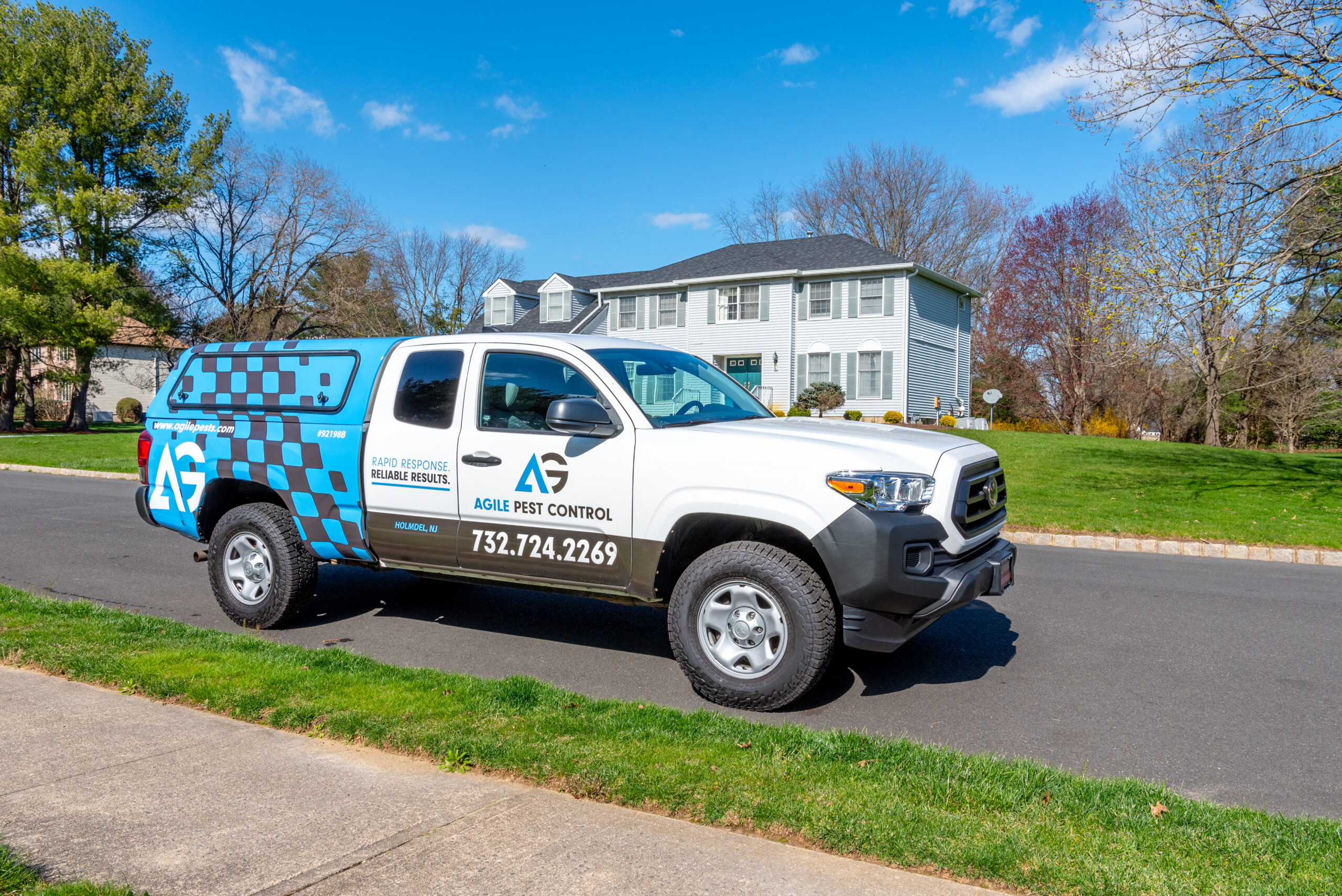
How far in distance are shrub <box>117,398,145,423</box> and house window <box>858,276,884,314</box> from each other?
3950 centimetres

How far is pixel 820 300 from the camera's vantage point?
3366 cm

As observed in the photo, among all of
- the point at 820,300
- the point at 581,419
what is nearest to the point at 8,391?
the point at 820,300

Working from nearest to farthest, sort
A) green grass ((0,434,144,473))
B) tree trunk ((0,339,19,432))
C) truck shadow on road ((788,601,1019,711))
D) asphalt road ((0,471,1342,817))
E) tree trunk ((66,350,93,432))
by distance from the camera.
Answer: asphalt road ((0,471,1342,817))
truck shadow on road ((788,601,1019,711))
green grass ((0,434,144,473))
tree trunk ((0,339,19,432))
tree trunk ((66,350,93,432))

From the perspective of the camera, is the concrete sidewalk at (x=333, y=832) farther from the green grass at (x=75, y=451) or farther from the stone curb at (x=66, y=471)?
the stone curb at (x=66, y=471)

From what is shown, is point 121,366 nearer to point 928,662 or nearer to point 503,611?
point 503,611

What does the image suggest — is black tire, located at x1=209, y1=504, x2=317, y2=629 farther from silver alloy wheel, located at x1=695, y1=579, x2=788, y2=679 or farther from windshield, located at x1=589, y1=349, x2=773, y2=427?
silver alloy wheel, located at x1=695, y1=579, x2=788, y2=679

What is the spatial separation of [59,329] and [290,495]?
34.4m

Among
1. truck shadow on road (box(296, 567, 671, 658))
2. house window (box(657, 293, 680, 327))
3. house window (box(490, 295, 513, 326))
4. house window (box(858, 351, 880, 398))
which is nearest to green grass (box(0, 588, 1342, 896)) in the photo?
truck shadow on road (box(296, 567, 671, 658))

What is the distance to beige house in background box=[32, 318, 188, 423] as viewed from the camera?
1499 inches

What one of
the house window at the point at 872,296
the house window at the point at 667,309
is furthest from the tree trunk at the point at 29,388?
the house window at the point at 872,296

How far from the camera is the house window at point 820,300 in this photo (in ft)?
110

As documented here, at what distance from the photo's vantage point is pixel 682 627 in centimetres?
482

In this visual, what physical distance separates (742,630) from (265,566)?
3.69m

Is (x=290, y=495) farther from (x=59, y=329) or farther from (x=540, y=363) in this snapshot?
(x=59, y=329)
